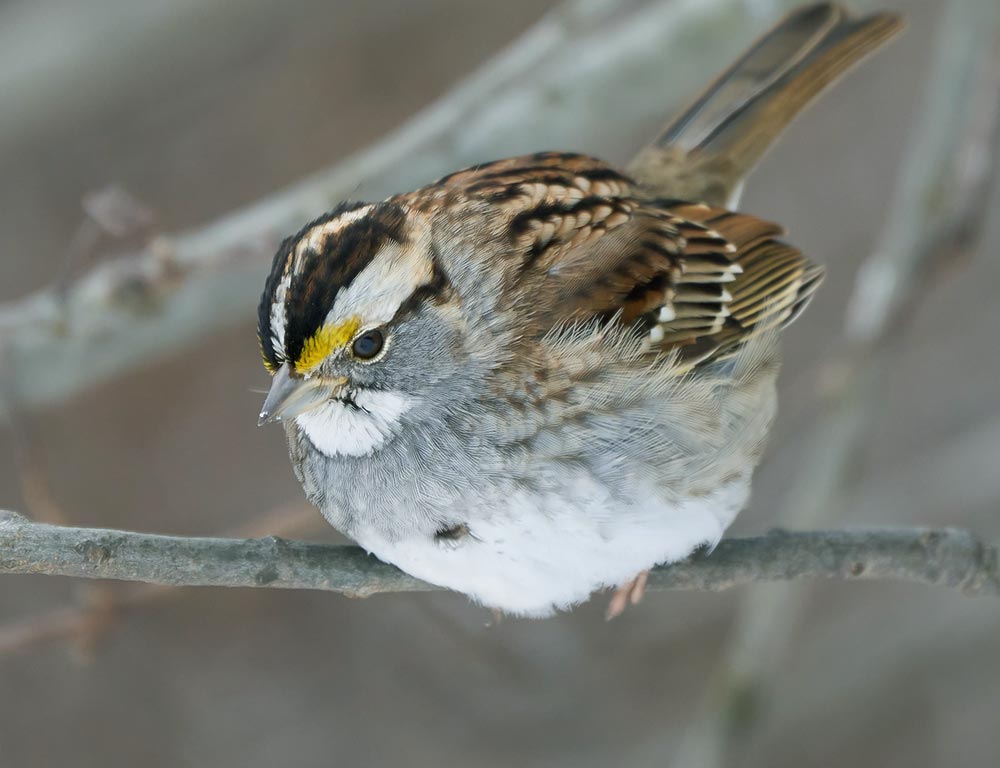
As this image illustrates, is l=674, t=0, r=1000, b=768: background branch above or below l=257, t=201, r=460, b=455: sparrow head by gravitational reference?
below

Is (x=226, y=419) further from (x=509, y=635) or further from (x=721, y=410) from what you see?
(x=721, y=410)

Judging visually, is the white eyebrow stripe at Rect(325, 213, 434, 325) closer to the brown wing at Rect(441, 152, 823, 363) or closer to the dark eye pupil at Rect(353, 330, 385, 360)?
the dark eye pupil at Rect(353, 330, 385, 360)

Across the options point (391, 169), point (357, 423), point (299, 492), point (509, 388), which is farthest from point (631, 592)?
point (299, 492)

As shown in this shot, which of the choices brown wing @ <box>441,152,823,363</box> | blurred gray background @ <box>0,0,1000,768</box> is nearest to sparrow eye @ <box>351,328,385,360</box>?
brown wing @ <box>441,152,823,363</box>

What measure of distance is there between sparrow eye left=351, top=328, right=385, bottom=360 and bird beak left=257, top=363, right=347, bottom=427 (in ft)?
0.21

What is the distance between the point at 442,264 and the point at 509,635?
233 centimetres

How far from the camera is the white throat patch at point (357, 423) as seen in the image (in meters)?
2.60

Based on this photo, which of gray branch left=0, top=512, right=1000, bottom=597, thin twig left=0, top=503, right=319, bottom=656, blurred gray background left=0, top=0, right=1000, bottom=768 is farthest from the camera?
blurred gray background left=0, top=0, right=1000, bottom=768

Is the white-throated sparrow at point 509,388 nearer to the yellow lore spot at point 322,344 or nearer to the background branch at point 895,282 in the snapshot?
the yellow lore spot at point 322,344

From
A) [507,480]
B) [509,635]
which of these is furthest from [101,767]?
[507,480]

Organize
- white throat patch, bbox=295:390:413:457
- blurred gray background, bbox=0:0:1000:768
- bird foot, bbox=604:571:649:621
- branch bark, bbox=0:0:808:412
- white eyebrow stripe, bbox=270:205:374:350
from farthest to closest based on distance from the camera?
blurred gray background, bbox=0:0:1000:768
branch bark, bbox=0:0:808:412
bird foot, bbox=604:571:649:621
white throat patch, bbox=295:390:413:457
white eyebrow stripe, bbox=270:205:374:350

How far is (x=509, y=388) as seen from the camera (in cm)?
264

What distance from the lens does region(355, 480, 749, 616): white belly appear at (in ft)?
8.33

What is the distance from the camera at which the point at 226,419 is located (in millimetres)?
5707
